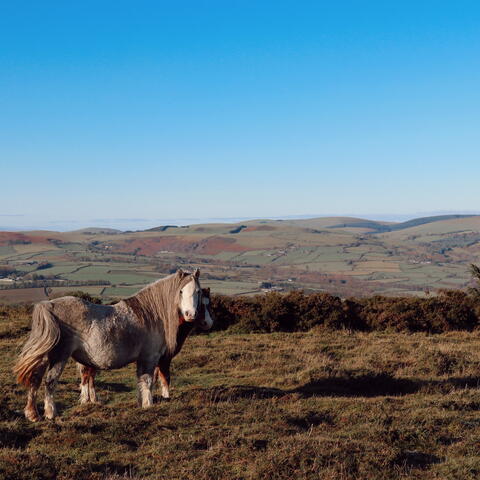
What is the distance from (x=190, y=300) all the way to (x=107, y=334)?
4.89 feet

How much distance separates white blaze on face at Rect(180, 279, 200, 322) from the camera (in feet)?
27.7

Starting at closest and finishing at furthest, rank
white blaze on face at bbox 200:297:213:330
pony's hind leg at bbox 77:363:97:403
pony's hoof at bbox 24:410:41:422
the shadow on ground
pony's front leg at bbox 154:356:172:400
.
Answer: pony's hoof at bbox 24:410:41:422 → white blaze on face at bbox 200:297:213:330 → pony's front leg at bbox 154:356:172:400 → pony's hind leg at bbox 77:363:97:403 → the shadow on ground

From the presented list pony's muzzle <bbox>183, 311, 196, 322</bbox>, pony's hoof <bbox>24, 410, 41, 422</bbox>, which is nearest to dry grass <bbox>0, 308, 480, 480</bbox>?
pony's hoof <bbox>24, 410, 41, 422</bbox>

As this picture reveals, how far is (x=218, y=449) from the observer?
696cm

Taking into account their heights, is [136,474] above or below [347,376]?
above

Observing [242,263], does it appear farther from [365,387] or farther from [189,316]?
[189,316]

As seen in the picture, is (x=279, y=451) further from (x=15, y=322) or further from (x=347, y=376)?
(x=15, y=322)

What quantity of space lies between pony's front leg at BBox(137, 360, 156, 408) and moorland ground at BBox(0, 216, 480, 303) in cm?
→ 3411

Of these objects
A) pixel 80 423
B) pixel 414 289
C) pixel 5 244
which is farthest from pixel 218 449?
pixel 5 244

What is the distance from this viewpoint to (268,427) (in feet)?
26.0

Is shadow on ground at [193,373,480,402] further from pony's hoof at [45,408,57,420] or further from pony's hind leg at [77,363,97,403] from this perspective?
pony's hoof at [45,408,57,420]

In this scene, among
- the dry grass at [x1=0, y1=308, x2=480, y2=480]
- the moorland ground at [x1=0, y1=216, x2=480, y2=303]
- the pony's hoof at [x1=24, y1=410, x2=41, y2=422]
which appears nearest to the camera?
the dry grass at [x1=0, y1=308, x2=480, y2=480]

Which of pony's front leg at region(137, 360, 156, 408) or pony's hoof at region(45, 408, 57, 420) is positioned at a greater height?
pony's front leg at region(137, 360, 156, 408)

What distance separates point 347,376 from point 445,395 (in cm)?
257
